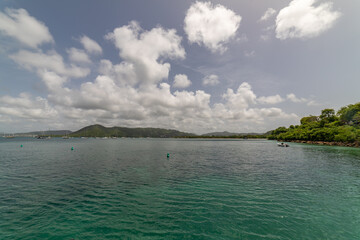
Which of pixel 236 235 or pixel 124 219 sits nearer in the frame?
pixel 236 235

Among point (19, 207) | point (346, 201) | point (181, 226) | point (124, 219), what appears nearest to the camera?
point (181, 226)

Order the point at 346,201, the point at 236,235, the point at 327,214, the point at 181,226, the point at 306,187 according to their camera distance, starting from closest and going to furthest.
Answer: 1. the point at 236,235
2. the point at 181,226
3. the point at 327,214
4. the point at 346,201
5. the point at 306,187

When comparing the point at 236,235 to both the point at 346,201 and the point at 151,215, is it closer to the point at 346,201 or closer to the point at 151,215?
the point at 151,215

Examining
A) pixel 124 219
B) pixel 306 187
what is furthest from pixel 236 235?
pixel 306 187

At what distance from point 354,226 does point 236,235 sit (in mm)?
12464

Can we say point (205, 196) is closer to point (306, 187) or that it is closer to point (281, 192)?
point (281, 192)

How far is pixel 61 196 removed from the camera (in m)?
22.6

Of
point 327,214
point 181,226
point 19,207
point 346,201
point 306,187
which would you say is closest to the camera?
point 181,226

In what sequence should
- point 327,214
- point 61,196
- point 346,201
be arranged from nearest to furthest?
point 327,214 < point 346,201 < point 61,196

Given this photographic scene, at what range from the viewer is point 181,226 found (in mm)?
14859

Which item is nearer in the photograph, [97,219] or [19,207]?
[97,219]

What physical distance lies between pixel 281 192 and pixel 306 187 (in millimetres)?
6692

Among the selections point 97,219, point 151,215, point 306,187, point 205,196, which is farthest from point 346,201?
point 97,219

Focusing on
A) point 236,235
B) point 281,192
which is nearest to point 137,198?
point 236,235
